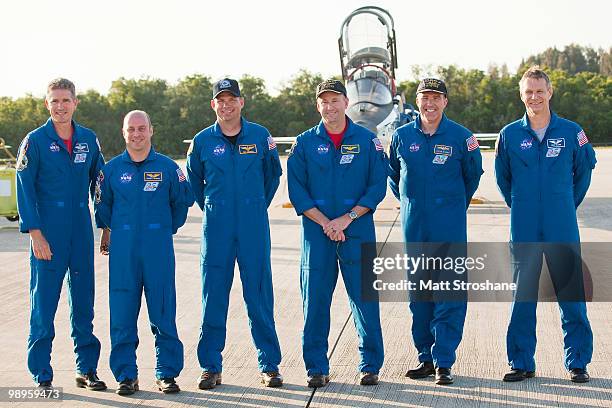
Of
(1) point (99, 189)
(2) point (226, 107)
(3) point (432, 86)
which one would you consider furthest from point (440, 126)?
(1) point (99, 189)

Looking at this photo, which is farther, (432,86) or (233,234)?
(432,86)

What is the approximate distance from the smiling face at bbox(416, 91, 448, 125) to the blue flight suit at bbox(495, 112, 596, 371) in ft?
1.55

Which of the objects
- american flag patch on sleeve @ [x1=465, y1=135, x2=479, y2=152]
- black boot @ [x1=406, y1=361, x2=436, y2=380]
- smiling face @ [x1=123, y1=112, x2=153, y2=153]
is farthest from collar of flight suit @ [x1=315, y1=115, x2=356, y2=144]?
black boot @ [x1=406, y1=361, x2=436, y2=380]

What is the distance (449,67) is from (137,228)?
65829mm

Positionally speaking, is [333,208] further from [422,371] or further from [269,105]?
[269,105]

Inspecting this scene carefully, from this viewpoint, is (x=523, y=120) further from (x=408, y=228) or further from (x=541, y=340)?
(x=541, y=340)

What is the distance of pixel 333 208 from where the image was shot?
566cm

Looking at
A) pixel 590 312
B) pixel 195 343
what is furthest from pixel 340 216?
pixel 590 312

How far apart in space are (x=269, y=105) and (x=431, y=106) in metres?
57.0

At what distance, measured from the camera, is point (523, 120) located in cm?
569

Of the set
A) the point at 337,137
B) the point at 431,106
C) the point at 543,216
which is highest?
the point at 431,106

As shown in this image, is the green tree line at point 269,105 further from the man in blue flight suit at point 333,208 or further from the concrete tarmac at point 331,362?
the man in blue flight suit at point 333,208

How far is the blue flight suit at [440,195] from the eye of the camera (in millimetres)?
5691

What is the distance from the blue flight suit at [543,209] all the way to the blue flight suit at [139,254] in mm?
2313
